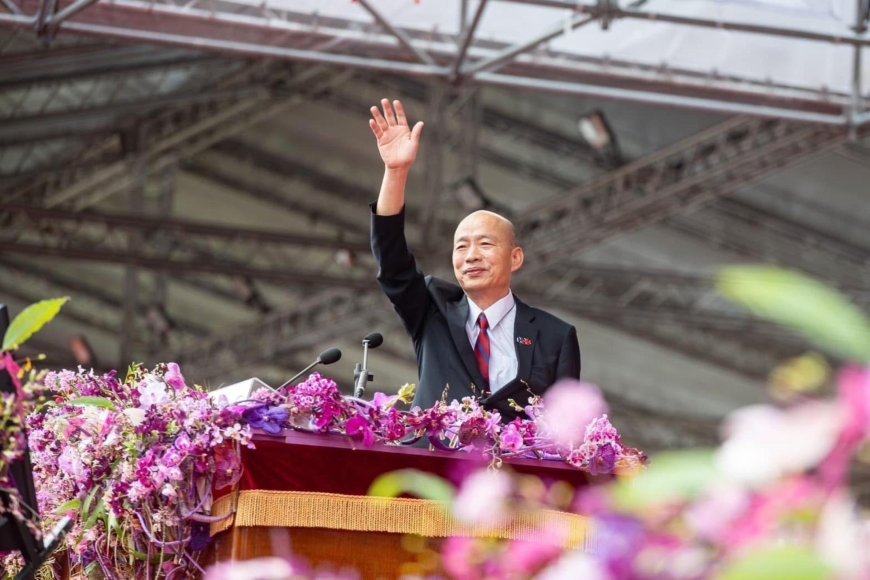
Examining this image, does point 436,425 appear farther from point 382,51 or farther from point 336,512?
point 382,51

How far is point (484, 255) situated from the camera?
4.09m

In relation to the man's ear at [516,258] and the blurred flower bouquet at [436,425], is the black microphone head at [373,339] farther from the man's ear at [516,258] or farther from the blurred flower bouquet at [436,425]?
the man's ear at [516,258]

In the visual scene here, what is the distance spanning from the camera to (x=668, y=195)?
12070mm

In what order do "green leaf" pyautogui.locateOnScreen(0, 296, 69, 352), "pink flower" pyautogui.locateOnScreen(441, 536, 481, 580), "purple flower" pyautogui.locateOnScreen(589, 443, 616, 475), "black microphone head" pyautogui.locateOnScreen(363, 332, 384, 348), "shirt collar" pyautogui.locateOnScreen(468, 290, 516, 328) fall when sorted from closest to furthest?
"pink flower" pyautogui.locateOnScreen(441, 536, 481, 580)
"green leaf" pyautogui.locateOnScreen(0, 296, 69, 352)
"purple flower" pyautogui.locateOnScreen(589, 443, 616, 475)
"black microphone head" pyautogui.locateOnScreen(363, 332, 384, 348)
"shirt collar" pyautogui.locateOnScreen(468, 290, 516, 328)

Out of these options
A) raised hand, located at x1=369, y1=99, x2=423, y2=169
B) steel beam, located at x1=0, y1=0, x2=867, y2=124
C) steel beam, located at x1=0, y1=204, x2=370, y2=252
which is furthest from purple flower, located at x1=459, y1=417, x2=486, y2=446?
steel beam, located at x1=0, y1=204, x2=370, y2=252

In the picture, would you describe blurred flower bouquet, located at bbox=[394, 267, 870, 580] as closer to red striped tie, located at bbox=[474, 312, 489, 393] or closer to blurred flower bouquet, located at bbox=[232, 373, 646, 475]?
blurred flower bouquet, located at bbox=[232, 373, 646, 475]

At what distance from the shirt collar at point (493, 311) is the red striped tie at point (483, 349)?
0.02 m

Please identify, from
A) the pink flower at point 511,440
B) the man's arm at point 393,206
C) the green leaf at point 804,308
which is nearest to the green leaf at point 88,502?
the pink flower at point 511,440

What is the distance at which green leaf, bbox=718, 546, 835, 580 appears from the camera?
85 centimetres

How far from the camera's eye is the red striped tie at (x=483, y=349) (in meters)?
3.90

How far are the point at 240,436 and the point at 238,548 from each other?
240 millimetres

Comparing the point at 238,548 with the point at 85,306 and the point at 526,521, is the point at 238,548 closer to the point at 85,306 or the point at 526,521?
the point at 526,521

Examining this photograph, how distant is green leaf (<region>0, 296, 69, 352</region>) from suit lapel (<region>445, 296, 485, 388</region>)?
2287 mm

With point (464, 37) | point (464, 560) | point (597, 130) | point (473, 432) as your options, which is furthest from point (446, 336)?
point (597, 130)
